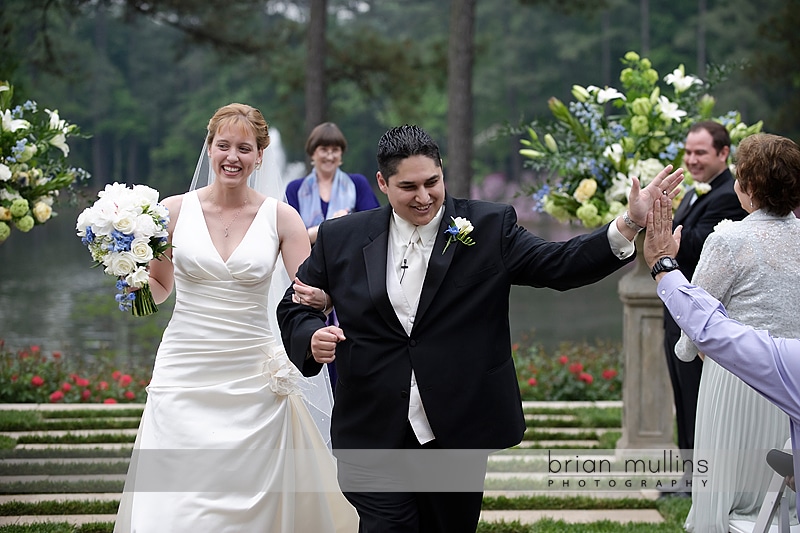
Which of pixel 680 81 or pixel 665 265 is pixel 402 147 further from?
pixel 680 81

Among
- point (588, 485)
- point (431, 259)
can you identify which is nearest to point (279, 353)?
point (431, 259)

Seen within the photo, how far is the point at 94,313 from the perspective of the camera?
60.8 feet

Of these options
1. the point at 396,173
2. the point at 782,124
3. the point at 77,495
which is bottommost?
the point at 77,495

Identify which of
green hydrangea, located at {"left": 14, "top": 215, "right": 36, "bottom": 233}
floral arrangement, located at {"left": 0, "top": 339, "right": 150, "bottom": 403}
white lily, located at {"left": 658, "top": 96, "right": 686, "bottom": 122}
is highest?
white lily, located at {"left": 658, "top": 96, "right": 686, "bottom": 122}

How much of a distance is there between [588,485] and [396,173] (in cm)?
363

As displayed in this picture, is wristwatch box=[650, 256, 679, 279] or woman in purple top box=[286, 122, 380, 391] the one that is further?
woman in purple top box=[286, 122, 380, 391]

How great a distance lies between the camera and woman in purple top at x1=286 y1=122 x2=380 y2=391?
303 inches

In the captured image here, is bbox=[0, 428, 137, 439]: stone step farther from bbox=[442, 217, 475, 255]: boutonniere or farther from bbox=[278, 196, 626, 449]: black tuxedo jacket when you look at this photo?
bbox=[442, 217, 475, 255]: boutonniere

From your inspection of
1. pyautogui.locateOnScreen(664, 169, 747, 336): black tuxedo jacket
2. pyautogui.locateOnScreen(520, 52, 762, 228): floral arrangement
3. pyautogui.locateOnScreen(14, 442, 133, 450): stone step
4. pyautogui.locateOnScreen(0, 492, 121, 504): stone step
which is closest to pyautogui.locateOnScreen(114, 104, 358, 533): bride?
pyautogui.locateOnScreen(0, 492, 121, 504): stone step

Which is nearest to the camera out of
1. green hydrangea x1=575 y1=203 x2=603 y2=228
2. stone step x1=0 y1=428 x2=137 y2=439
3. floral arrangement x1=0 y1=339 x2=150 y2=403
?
green hydrangea x1=575 y1=203 x2=603 y2=228

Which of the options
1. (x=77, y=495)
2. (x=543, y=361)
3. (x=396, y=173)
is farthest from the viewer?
(x=543, y=361)

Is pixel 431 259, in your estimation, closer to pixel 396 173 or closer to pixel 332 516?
pixel 396 173

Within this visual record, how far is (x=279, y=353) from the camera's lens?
4977 millimetres

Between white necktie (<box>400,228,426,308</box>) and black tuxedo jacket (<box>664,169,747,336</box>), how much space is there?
270 cm
